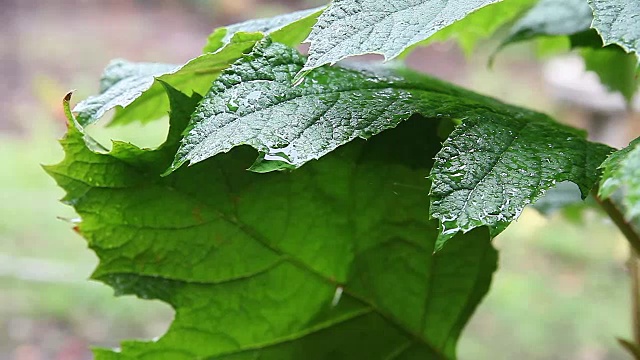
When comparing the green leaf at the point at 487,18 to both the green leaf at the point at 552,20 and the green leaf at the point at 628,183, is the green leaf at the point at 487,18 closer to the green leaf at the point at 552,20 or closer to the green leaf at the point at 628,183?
the green leaf at the point at 552,20

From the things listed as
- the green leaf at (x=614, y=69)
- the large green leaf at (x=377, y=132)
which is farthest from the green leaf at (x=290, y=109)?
the green leaf at (x=614, y=69)

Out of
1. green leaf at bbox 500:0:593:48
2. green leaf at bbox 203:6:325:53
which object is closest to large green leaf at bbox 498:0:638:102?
green leaf at bbox 500:0:593:48

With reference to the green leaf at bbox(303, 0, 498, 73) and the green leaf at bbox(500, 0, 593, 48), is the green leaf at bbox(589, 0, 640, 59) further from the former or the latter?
the green leaf at bbox(500, 0, 593, 48)

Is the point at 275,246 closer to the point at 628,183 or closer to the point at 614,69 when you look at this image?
the point at 628,183

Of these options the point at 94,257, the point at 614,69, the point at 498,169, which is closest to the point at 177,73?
the point at 498,169

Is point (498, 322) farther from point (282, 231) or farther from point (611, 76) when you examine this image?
point (282, 231)

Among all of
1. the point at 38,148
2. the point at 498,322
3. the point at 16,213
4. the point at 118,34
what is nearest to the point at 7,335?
the point at 16,213
